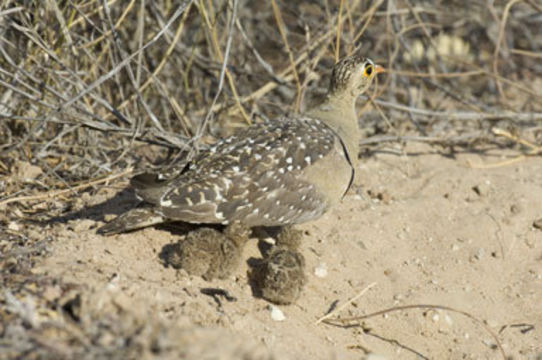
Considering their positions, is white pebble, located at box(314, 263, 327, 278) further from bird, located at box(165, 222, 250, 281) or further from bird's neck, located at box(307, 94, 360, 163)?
bird's neck, located at box(307, 94, 360, 163)

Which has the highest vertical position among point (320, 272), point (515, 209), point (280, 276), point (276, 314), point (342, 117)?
point (342, 117)

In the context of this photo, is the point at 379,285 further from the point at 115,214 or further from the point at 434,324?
the point at 115,214

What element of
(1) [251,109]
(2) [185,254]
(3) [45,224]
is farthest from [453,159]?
(3) [45,224]

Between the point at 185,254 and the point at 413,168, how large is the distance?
3040mm

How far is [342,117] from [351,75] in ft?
1.22

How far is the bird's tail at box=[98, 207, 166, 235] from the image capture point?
13.9ft

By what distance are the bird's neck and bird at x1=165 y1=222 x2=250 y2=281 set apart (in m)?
1.50

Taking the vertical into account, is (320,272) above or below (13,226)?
below

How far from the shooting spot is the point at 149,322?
2.87 metres

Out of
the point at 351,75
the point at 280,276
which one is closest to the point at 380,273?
the point at 280,276

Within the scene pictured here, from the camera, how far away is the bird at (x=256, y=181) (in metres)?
4.34

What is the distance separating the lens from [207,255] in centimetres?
418

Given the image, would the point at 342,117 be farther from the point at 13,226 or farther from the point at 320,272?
the point at 13,226

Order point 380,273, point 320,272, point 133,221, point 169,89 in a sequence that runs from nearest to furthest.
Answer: point 133,221
point 320,272
point 380,273
point 169,89
